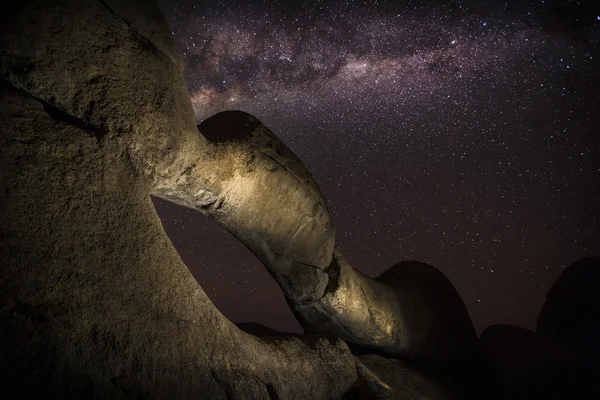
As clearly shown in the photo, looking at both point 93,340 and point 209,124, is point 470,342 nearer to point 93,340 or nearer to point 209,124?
point 209,124

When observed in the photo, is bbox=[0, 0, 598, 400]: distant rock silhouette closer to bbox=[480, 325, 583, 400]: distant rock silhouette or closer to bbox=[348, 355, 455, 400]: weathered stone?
bbox=[348, 355, 455, 400]: weathered stone

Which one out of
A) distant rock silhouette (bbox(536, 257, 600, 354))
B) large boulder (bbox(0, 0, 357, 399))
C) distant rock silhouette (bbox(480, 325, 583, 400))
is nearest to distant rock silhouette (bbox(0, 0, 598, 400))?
large boulder (bbox(0, 0, 357, 399))

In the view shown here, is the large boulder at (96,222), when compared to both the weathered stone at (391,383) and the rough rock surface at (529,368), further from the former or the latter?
the rough rock surface at (529,368)

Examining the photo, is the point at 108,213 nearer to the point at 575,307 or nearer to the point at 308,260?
the point at 308,260

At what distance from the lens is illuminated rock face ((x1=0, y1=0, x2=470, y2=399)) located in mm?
1233

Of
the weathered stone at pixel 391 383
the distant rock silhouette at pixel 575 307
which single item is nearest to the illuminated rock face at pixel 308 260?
the weathered stone at pixel 391 383

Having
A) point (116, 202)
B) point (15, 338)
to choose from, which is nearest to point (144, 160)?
point (116, 202)

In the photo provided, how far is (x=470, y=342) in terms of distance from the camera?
4.29 metres

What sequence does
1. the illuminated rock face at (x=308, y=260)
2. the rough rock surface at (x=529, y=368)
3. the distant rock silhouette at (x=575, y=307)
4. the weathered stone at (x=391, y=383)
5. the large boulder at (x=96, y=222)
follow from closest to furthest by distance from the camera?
the large boulder at (x=96, y=222), the illuminated rock face at (x=308, y=260), the weathered stone at (x=391, y=383), the rough rock surface at (x=529, y=368), the distant rock silhouette at (x=575, y=307)

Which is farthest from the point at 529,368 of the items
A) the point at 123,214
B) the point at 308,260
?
the point at 123,214

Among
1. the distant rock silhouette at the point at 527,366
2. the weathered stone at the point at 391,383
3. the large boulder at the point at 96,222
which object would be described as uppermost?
the large boulder at the point at 96,222

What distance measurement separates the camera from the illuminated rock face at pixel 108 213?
1.23 m

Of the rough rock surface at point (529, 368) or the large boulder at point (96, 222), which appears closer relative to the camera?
the large boulder at point (96, 222)

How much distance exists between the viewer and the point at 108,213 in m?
1.56
